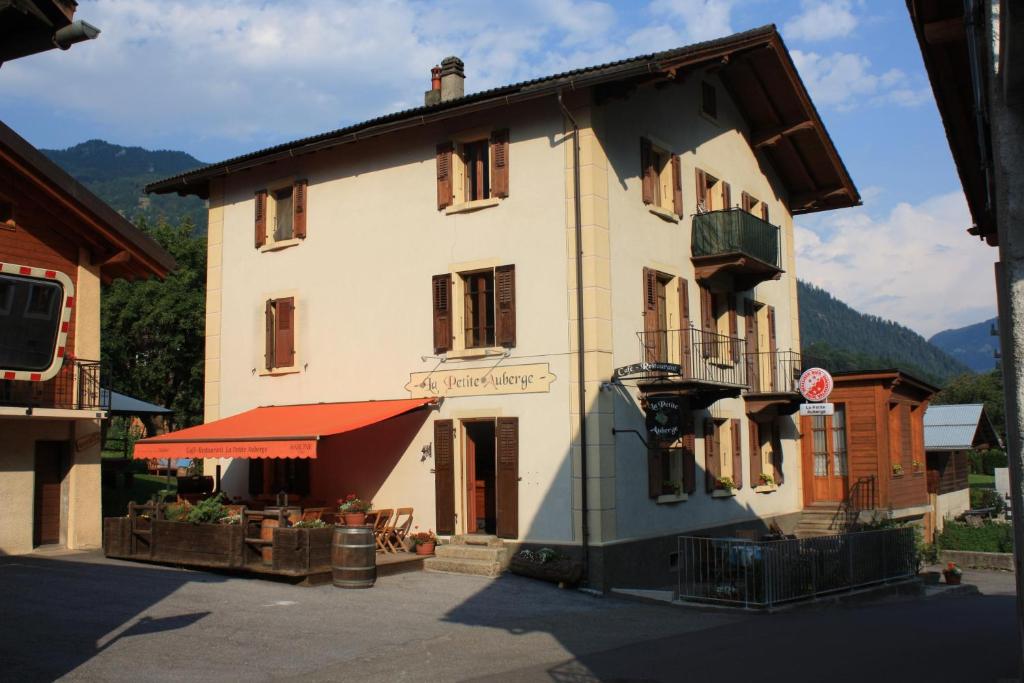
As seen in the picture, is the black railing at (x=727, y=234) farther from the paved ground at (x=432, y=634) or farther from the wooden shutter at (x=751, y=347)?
the paved ground at (x=432, y=634)

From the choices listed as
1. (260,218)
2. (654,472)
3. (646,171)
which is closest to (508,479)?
(654,472)

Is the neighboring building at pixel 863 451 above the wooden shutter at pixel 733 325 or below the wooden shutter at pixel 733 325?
below

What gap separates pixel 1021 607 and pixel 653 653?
21.0ft

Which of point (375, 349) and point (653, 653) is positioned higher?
point (375, 349)

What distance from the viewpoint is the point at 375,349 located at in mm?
19438

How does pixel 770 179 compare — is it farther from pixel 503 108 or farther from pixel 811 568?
pixel 811 568

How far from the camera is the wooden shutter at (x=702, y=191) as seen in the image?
20703mm

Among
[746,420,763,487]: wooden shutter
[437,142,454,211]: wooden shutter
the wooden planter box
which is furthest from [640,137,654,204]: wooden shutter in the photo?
the wooden planter box

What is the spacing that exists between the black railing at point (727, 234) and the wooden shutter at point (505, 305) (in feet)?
14.6

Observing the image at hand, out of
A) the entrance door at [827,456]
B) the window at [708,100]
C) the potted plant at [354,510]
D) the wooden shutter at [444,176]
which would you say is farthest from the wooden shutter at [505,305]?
the entrance door at [827,456]

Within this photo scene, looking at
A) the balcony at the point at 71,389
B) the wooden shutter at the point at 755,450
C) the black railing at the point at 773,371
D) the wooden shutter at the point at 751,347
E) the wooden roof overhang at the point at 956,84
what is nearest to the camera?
the wooden roof overhang at the point at 956,84

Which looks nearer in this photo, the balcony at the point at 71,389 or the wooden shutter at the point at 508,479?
the wooden shutter at the point at 508,479

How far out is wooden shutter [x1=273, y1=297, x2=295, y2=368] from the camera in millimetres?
20703

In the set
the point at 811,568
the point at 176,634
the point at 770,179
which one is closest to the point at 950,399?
the point at 770,179
